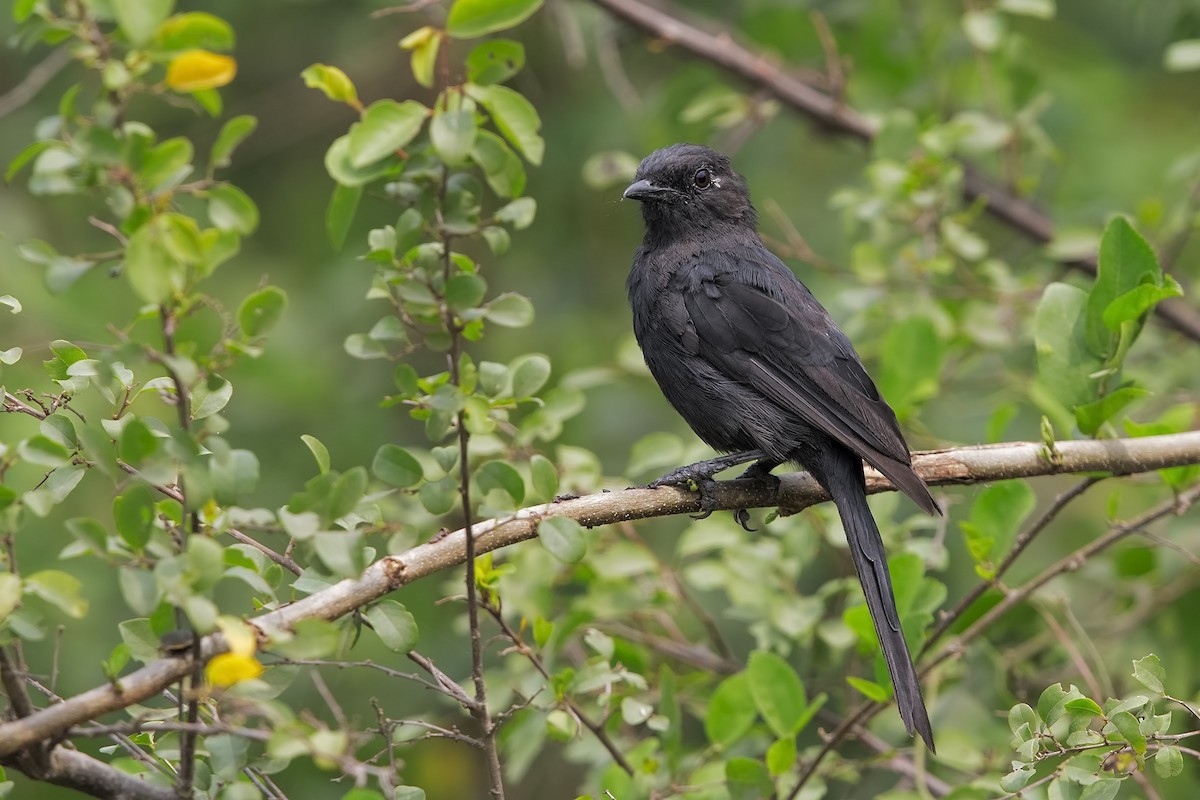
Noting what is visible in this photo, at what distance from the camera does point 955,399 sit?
17.9ft

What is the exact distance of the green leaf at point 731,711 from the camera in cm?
352

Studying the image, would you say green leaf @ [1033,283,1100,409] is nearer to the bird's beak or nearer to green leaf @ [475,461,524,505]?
green leaf @ [475,461,524,505]

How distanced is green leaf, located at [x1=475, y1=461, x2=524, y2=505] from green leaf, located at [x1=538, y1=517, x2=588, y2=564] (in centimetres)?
13

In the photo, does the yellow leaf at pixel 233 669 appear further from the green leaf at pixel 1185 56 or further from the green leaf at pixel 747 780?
the green leaf at pixel 1185 56

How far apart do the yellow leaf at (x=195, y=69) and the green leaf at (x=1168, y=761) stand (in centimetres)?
219

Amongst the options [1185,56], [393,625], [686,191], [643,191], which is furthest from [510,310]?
[1185,56]

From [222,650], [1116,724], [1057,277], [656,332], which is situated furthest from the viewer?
[1057,277]

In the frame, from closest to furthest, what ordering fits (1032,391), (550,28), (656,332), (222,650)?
1. (222,650)
2. (1032,391)
3. (656,332)
4. (550,28)

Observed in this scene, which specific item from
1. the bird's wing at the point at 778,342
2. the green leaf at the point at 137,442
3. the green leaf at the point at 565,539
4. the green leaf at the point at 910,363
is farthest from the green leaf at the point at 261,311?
the green leaf at the point at 910,363

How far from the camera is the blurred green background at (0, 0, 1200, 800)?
5539 mm

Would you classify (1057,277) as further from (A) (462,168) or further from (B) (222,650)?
(B) (222,650)

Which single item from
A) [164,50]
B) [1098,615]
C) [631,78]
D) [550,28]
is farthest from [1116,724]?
[631,78]

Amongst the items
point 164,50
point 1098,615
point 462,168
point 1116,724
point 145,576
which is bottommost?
point 1098,615

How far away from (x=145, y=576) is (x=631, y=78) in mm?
6119
